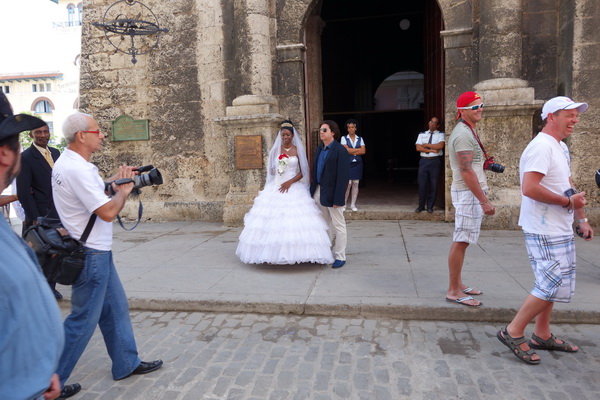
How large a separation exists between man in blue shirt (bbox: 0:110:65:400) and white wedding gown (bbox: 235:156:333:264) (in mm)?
4154

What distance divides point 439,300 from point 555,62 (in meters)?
5.57

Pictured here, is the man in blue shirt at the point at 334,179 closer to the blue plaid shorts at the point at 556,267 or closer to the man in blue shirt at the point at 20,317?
the blue plaid shorts at the point at 556,267

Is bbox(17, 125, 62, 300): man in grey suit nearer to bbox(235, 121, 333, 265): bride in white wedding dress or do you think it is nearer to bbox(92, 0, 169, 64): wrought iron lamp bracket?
bbox(235, 121, 333, 265): bride in white wedding dress

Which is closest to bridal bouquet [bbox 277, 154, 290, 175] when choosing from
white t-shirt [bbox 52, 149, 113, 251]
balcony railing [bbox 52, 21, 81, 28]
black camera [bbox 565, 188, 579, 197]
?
white t-shirt [bbox 52, 149, 113, 251]

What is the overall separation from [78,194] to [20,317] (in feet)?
5.70

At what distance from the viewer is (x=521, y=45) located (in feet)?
24.8

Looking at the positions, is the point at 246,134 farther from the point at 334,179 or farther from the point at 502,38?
the point at 502,38

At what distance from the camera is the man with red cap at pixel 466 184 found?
4012mm

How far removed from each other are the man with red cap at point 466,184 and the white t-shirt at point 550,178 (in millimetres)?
744

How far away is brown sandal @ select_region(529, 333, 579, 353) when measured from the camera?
3412 millimetres

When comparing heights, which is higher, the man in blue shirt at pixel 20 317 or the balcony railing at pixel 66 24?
the balcony railing at pixel 66 24

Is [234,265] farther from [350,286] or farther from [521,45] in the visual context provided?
[521,45]

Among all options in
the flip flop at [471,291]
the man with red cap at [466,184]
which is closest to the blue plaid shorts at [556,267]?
the man with red cap at [466,184]

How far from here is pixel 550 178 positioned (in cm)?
319
